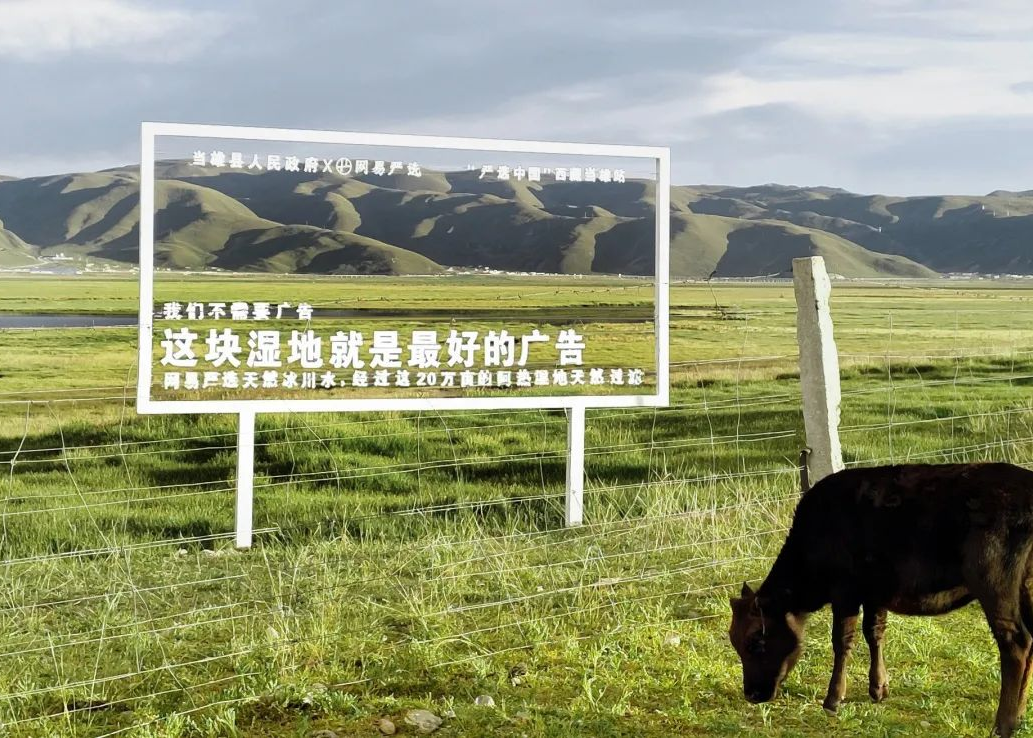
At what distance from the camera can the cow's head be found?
173 inches

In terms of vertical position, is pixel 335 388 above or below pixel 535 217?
below

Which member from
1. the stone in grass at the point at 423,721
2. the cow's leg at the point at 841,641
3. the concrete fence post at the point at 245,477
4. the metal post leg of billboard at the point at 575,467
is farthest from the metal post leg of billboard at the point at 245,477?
the cow's leg at the point at 841,641

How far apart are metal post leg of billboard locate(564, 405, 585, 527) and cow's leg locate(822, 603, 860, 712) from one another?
385cm

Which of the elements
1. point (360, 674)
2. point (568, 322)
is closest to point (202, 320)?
point (568, 322)

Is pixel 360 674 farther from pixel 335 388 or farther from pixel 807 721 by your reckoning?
pixel 335 388

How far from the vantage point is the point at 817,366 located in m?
6.08

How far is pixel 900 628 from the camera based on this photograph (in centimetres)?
593

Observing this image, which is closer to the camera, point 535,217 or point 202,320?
point 202,320

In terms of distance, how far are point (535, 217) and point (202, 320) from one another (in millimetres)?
2839

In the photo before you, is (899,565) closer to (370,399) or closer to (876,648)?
(876,648)

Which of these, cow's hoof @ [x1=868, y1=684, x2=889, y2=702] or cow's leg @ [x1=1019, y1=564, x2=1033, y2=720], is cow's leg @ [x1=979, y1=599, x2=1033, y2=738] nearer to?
cow's leg @ [x1=1019, y1=564, x2=1033, y2=720]

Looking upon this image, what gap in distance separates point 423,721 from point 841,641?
185cm

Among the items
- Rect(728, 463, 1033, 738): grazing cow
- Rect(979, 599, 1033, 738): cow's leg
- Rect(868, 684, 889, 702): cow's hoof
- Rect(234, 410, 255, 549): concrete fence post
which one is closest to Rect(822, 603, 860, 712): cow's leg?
Rect(728, 463, 1033, 738): grazing cow

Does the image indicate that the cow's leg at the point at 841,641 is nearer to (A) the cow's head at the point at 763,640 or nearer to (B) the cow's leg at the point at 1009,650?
(A) the cow's head at the point at 763,640
